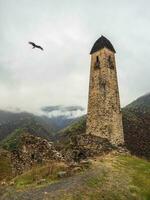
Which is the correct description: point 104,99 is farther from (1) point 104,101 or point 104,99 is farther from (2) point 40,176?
(2) point 40,176

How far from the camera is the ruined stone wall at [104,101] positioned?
43344 millimetres

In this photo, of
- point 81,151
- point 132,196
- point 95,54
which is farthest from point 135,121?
point 132,196

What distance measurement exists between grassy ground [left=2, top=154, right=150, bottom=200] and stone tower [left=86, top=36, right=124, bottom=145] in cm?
1473

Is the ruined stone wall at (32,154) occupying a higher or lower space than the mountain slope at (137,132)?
lower

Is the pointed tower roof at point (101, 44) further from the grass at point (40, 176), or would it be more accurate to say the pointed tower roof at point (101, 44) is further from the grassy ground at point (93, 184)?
the grass at point (40, 176)

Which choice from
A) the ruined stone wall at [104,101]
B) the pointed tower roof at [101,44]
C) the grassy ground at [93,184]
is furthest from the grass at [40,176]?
the pointed tower roof at [101,44]

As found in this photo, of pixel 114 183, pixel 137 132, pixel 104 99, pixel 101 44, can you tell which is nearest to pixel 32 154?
pixel 114 183

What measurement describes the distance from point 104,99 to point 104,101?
0.25 meters

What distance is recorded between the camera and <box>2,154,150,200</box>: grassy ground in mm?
20906

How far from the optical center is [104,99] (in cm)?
4434

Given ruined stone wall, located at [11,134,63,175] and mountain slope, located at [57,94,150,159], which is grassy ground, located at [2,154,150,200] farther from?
mountain slope, located at [57,94,150,159]

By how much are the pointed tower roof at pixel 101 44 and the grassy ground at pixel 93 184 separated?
22.2 metres

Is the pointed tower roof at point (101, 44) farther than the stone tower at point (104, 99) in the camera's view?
Yes

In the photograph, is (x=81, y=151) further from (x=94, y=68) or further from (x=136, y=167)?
(x=94, y=68)
